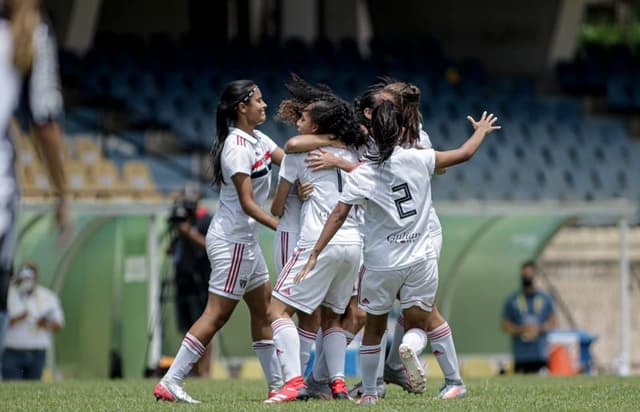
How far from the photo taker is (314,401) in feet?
27.3

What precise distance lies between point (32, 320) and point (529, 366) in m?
6.14

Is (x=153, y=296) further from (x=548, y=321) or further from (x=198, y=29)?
(x=198, y=29)

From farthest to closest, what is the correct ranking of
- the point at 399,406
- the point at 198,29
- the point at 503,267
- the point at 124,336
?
the point at 198,29 < the point at 503,267 < the point at 124,336 < the point at 399,406

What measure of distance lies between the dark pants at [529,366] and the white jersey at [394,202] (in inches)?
345

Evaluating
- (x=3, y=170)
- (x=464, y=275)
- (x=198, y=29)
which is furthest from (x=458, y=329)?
(x=198, y=29)

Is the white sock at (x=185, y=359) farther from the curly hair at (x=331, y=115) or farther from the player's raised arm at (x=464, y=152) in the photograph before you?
the player's raised arm at (x=464, y=152)

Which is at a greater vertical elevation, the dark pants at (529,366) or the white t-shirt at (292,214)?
the white t-shirt at (292,214)

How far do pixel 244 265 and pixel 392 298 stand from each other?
1.05 meters

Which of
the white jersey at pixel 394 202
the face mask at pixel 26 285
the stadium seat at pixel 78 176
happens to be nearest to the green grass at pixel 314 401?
the white jersey at pixel 394 202

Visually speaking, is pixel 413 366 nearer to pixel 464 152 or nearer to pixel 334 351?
pixel 334 351

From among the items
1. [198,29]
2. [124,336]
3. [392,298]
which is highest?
[198,29]

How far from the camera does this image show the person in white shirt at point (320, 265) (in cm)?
813

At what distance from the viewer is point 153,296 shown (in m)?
15.4

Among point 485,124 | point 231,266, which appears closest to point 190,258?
point 231,266
